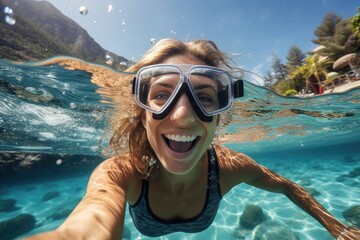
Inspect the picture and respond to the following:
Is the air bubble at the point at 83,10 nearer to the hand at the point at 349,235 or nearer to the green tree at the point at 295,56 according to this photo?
the hand at the point at 349,235

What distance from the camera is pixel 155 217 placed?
3.81m

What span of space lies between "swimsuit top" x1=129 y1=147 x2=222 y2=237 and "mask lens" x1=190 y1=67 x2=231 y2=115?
147 cm

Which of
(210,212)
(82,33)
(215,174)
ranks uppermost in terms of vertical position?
(82,33)

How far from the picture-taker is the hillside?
22.8ft

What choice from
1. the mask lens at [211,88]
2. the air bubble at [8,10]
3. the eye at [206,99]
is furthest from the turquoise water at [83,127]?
the eye at [206,99]

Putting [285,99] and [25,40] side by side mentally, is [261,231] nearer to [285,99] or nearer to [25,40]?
[285,99]

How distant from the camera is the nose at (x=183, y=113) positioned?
290 cm

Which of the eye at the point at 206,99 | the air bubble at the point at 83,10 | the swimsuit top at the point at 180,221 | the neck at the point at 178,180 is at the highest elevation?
the air bubble at the point at 83,10

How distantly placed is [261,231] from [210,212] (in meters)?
5.65

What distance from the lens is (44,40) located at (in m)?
7.31

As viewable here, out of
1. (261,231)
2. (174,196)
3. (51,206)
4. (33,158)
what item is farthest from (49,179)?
(174,196)

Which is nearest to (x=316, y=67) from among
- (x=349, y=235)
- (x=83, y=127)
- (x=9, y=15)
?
(x=83, y=127)

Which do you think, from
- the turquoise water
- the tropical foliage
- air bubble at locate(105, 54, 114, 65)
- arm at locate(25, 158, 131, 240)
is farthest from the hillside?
the tropical foliage

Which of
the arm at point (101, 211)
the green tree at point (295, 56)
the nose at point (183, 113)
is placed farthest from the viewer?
the green tree at point (295, 56)
